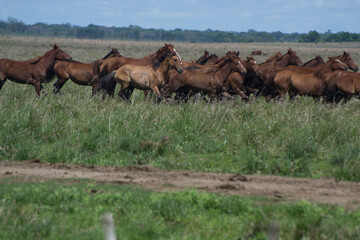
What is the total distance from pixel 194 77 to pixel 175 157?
252 inches

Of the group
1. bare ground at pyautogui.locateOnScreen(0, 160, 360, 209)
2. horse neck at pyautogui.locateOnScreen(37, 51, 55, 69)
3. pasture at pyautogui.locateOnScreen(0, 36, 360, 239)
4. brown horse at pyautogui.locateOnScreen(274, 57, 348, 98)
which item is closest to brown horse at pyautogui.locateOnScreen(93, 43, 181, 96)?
horse neck at pyautogui.locateOnScreen(37, 51, 55, 69)

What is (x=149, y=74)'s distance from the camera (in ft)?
48.2

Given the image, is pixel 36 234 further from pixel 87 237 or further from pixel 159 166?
pixel 159 166

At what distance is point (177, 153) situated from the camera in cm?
880

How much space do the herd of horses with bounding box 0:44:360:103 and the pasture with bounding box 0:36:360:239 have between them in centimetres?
179

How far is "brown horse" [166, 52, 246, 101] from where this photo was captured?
14727mm

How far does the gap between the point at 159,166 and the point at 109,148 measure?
123 cm

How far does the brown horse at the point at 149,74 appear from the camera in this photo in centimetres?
1470

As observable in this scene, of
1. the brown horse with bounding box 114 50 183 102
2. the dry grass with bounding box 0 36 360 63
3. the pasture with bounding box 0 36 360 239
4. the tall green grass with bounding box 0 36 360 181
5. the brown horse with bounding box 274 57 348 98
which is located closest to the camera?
the pasture with bounding box 0 36 360 239

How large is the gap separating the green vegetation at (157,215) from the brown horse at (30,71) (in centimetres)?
964

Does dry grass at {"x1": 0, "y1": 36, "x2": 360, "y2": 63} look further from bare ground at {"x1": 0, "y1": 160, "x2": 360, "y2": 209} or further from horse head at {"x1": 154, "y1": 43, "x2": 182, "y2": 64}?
bare ground at {"x1": 0, "y1": 160, "x2": 360, "y2": 209}

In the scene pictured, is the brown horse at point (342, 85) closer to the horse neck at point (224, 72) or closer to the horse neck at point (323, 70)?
the horse neck at point (323, 70)

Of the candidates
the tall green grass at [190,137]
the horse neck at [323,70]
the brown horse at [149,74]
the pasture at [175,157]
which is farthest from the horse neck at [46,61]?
the horse neck at [323,70]

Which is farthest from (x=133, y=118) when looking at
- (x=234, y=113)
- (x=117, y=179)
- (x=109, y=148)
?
(x=117, y=179)
